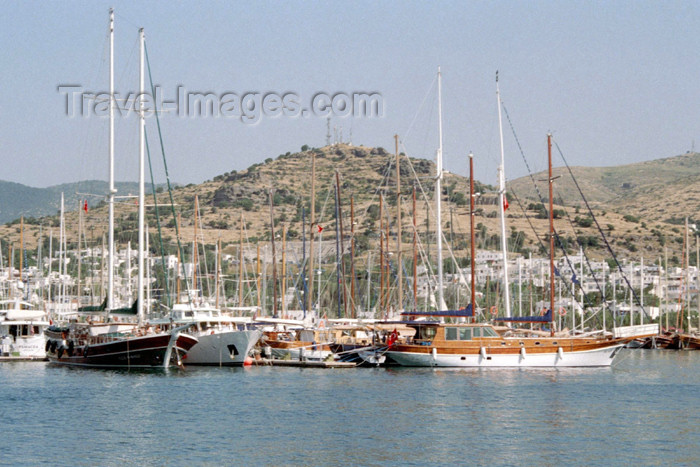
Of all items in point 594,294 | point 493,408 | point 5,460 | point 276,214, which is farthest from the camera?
point 276,214

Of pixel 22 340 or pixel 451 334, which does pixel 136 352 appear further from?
pixel 451 334

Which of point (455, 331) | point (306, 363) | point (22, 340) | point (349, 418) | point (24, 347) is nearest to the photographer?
point (349, 418)

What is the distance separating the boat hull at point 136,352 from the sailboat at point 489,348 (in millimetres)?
12116

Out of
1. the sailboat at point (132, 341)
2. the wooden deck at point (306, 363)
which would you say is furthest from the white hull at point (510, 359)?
the sailboat at point (132, 341)

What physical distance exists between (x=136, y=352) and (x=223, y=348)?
558 centimetres

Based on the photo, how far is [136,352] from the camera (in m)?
51.2

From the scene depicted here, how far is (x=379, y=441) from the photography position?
30.9m

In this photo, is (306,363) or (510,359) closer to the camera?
(510,359)

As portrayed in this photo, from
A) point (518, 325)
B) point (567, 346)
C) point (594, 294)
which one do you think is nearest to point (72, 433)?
point (567, 346)

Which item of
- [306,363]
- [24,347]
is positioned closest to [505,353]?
[306,363]

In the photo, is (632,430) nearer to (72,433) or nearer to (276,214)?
(72,433)

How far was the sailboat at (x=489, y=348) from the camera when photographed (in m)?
52.2

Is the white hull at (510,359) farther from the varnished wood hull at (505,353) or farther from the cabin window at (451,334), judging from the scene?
the cabin window at (451,334)

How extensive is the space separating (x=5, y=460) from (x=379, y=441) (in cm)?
1143
